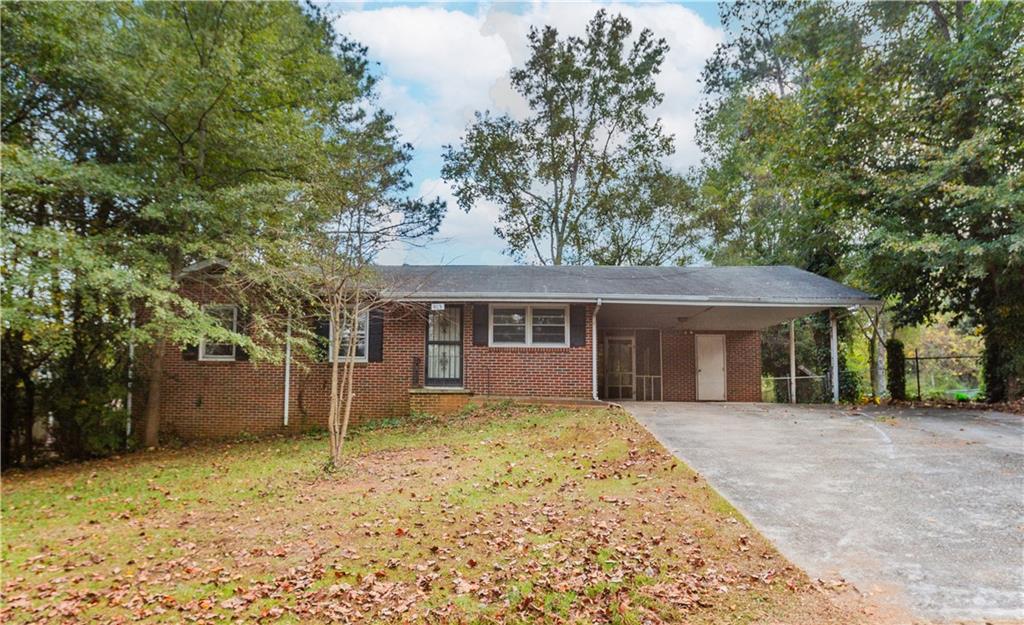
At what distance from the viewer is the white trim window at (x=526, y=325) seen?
13.0 meters

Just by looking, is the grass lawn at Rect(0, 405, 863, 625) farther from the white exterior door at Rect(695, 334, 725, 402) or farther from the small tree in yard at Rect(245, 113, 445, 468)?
the white exterior door at Rect(695, 334, 725, 402)

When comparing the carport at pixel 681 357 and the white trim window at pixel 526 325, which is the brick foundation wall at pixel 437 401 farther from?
the carport at pixel 681 357

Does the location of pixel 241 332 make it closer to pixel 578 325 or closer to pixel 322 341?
pixel 322 341

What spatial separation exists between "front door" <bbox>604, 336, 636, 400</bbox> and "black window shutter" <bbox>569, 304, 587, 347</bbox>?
14.5ft

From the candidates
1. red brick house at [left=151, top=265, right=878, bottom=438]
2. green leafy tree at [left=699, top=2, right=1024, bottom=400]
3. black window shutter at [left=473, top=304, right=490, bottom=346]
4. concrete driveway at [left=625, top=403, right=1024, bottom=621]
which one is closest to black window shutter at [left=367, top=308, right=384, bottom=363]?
red brick house at [left=151, top=265, right=878, bottom=438]

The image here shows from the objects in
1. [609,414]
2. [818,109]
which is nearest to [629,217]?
[818,109]

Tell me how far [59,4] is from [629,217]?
20564 mm

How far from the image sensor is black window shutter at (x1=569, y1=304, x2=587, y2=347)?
1288cm

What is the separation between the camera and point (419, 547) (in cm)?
481

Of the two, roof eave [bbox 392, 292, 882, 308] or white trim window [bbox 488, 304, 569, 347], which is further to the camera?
white trim window [bbox 488, 304, 569, 347]

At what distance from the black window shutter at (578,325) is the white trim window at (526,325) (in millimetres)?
123

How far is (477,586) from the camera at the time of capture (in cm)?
406

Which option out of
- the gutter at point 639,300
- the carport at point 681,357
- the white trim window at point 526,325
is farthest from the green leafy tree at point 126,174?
the carport at point 681,357

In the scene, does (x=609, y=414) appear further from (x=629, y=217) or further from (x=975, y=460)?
(x=629, y=217)
